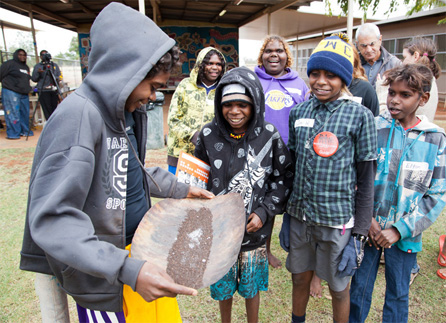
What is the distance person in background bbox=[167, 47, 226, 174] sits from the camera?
2867 millimetres

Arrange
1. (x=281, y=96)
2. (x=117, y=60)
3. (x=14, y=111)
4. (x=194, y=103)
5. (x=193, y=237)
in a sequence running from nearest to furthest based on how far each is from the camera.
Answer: (x=117, y=60), (x=193, y=237), (x=281, y=96), (x=194, y=103), (x=14, y=111)

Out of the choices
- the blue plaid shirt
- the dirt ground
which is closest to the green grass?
the blue plaid shirt

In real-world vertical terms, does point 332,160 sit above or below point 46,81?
below

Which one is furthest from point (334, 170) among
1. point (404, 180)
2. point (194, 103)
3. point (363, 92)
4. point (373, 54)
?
point (373, 54)

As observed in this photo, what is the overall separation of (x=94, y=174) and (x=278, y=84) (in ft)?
6.72

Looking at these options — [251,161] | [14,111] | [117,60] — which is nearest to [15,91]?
[14,111]

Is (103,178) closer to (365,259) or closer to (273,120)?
(365,259)

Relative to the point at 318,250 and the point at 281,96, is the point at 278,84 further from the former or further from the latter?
the point at 318,250

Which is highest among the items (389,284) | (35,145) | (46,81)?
(46,81)

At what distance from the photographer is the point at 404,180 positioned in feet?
5.86

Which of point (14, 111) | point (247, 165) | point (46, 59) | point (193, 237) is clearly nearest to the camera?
point (193, 237)

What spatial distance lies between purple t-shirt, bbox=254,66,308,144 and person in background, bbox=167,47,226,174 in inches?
17.7

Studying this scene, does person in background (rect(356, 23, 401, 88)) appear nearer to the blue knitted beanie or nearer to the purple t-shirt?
the purple t-shirt

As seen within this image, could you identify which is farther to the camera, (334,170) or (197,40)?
(197,40)
